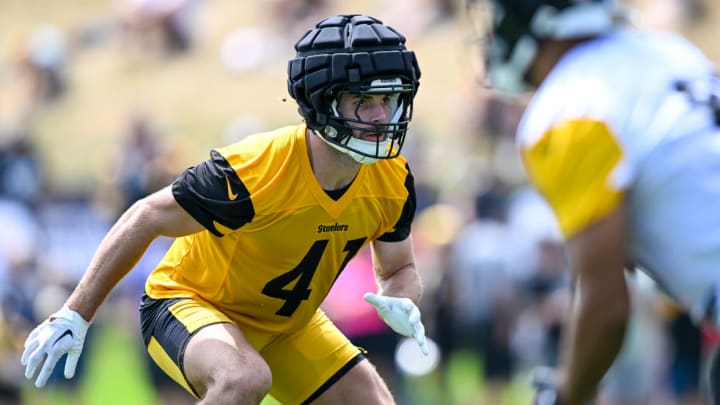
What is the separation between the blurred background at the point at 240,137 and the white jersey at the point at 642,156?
13.0ft

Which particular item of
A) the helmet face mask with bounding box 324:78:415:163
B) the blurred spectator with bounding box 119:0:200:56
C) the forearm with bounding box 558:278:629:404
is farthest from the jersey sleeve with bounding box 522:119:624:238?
the blurred spectator with bounding box 119:0:200:56

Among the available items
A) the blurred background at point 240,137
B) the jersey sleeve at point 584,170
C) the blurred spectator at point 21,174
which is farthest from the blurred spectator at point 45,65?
the jersey sleeve at point 584,170

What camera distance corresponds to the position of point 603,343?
11.8ft

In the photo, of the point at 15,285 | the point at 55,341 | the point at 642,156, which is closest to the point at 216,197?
the point at 55,341

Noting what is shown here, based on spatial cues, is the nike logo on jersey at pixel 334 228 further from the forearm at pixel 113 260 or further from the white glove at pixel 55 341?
the white glove at pixel 55 341

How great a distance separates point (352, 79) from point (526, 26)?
0.97 metres

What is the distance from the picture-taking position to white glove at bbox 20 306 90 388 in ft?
16.0

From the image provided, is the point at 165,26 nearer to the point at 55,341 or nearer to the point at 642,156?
the point at 55,341

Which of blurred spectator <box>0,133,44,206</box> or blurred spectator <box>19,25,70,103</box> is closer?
blurred spectator <box>0,133,44,206</box>

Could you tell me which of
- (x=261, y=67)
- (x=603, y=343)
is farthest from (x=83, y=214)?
(x=603, y=343)

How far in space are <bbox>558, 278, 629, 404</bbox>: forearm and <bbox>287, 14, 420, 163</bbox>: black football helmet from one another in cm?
126

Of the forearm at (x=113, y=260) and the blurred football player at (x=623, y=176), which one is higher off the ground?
the blurred football player at (x=623, y=176)

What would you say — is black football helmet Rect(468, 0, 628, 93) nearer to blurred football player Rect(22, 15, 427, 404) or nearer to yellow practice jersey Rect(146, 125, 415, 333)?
blurred football player Rect(22, 15, 427, 404)

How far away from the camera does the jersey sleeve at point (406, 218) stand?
515cm
